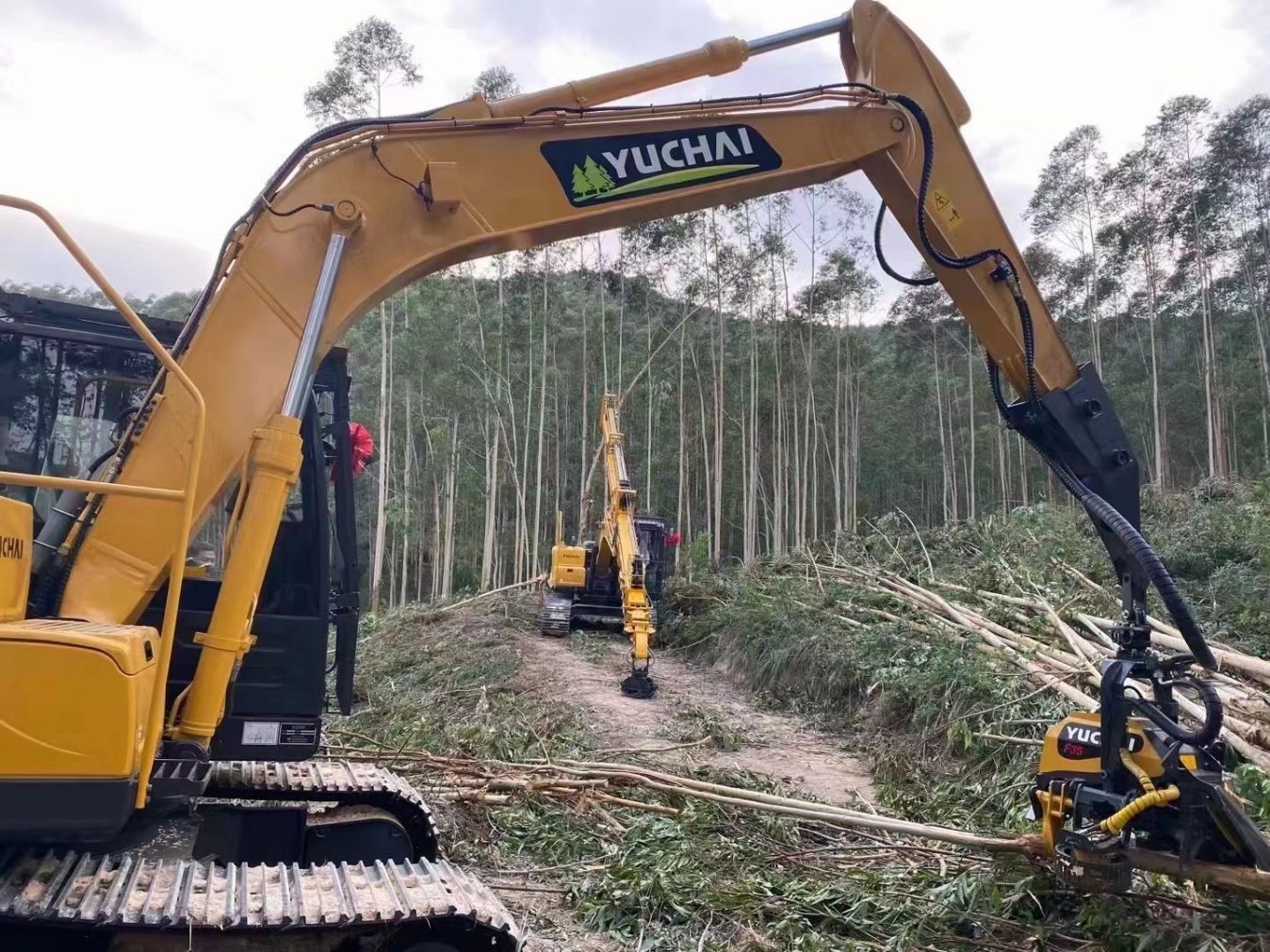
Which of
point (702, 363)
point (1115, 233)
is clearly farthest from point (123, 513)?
point (1115, 233)

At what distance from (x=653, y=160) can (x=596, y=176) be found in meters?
0.27

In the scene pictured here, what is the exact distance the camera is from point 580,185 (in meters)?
4.04

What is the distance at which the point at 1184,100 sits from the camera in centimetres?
3019

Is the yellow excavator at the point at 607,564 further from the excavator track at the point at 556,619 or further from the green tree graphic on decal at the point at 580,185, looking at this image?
the green tree graphic on decal at the point at 580,185

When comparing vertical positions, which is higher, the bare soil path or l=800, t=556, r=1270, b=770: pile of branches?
l=800, t=556, r=1270, b=770: pile of branches

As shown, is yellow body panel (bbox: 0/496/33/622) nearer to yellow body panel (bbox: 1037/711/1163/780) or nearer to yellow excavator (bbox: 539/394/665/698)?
yellow body panel (bbox: 1037/711/1163/780)

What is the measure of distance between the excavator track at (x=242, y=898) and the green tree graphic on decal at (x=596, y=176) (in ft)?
9.21

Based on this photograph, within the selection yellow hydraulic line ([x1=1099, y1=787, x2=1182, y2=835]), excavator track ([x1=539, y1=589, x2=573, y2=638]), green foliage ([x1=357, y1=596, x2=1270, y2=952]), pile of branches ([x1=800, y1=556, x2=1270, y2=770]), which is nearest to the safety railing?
green foliage ([x1=357, y1=596, x2=1270, y2=952])

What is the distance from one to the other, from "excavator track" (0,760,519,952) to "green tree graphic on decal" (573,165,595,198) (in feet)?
9.03

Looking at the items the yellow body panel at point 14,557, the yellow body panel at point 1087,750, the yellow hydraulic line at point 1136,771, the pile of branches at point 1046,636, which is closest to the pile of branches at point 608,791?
the yellow body panel at point 1087,750

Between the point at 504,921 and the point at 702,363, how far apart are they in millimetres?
32841

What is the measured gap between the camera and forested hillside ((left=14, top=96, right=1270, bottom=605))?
3105cm

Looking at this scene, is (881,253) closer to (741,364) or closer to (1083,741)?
(1083,741)

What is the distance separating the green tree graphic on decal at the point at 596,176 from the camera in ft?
13.3
